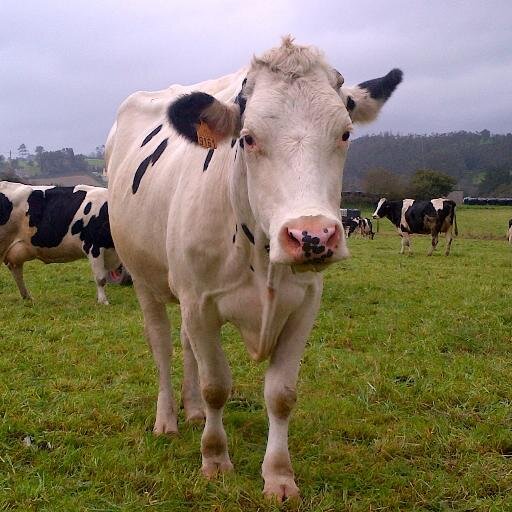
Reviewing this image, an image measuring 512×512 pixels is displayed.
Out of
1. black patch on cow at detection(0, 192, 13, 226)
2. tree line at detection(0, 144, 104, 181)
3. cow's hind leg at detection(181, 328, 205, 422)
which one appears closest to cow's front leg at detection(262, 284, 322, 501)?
cow's hind leg at detection(181, 328, 205, 422)

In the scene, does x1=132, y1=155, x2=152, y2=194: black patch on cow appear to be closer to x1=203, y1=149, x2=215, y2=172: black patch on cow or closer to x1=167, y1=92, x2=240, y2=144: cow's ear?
x1=203, y1=149, x2=215, y2=172: black patch on cow

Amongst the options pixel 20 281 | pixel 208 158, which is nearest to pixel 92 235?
pixel 20 281

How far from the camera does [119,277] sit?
1196cm

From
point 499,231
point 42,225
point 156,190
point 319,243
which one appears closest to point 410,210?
point 499,231

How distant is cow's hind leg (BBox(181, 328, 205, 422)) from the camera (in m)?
4.60

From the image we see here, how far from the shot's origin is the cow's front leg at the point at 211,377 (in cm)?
350

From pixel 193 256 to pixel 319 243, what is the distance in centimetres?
119

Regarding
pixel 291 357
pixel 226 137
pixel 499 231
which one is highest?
pixel 226 137

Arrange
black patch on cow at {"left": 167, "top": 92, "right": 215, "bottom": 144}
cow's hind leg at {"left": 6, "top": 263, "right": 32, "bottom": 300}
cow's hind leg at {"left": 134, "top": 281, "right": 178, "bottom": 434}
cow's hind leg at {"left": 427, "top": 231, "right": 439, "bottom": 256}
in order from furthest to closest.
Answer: cow's hind leg at {"left": 427, "top": 231, "right": 439, "bottom": 256} → cow's hind leg at {"left": 6, "top": 263, "right": 32, "bottom": 300} → cow's hind leg at {"left": 134, "top": 281, "right": 178, "bottom": 434} → black patch on cow at {"left": 167, "top": 92, "right": 215, "bottom": 144}

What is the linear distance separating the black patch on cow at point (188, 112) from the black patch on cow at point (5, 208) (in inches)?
321

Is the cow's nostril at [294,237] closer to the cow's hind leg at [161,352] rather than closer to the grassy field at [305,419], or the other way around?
the grassy field at [305,419]

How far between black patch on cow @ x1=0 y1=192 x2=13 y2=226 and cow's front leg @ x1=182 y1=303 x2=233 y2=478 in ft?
25.4

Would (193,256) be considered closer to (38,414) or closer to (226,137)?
(226,137)

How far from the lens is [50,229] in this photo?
34.1 feet
